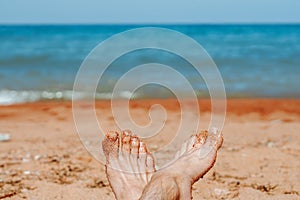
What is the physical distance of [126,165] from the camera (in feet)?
8.18

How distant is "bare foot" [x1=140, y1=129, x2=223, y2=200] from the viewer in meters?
1.93

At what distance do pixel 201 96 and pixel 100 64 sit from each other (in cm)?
555

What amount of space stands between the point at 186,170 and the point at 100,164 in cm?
164

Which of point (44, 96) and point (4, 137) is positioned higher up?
point (44, 96)

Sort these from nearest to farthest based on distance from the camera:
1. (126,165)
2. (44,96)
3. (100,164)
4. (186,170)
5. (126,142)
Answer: (186,170) → (126,165) → (126,142) → (100,164) → (44,96)

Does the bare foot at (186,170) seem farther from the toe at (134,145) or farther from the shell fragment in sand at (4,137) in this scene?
the shell fragment in sand at (4,137)

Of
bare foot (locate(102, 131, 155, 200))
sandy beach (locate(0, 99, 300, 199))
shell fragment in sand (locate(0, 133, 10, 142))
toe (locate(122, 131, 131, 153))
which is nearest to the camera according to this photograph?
bare foot (locate(102, 131, 155, 200))

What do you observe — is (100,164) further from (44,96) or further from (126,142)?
(44,96)

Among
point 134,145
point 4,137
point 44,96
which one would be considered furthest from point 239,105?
point 134,145

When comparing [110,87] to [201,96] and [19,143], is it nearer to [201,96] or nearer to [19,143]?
[201,96]

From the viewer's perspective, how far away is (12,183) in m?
3.21

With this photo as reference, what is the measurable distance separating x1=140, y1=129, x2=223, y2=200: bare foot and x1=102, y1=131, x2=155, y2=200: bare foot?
156 mm

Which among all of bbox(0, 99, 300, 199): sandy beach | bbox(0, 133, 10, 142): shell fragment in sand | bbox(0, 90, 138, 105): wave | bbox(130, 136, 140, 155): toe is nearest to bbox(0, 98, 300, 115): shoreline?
bbox(0, 90, 138, 105): wave

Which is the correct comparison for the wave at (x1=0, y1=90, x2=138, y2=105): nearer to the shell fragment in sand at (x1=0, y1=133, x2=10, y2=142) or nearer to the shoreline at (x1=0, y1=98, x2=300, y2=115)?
the shoreline at (x1=0, y1=98, x2=300, y2=115)
